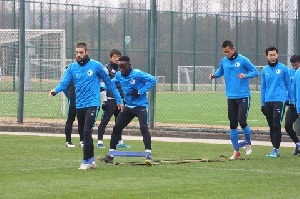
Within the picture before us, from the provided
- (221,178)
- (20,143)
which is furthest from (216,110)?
(221,178)

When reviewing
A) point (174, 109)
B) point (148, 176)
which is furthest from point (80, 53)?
point (174, 109)

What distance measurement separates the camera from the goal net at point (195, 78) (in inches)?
1690

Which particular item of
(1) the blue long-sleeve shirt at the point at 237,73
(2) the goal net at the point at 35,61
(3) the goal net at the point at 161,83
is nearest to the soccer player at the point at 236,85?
(1) the blue long-sleeve shirt at the point at 237,73

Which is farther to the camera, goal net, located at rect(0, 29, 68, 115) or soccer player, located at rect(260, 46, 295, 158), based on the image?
goal net, located at rect(0, 29, 68, 115)

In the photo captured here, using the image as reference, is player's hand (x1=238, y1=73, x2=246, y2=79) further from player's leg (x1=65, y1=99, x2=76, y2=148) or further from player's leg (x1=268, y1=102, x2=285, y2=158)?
player's leg (x1=65, y1=99, x2=76, y2=148)

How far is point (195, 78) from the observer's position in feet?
147

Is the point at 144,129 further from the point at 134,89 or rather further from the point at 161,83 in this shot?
the point at 161,83

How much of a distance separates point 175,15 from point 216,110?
20.6ft

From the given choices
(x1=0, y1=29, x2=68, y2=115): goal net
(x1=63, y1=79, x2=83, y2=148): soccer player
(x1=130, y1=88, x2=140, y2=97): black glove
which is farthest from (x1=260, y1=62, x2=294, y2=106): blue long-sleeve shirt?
(x1=0, y1=29, x2=68, y2=115): goal net

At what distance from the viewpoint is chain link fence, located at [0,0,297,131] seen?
2677 cm

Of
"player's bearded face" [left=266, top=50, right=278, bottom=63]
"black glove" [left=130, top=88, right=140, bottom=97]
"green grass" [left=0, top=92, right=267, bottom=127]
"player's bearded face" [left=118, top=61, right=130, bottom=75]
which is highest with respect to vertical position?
"player's bearded face" [left=266, top=50, right=278, bottom=63]

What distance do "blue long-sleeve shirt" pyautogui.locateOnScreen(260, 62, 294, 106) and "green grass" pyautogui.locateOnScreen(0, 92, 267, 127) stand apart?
7.74 m

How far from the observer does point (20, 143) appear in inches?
727

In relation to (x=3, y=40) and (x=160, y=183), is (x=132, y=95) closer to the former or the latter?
(x=160, y=183)
